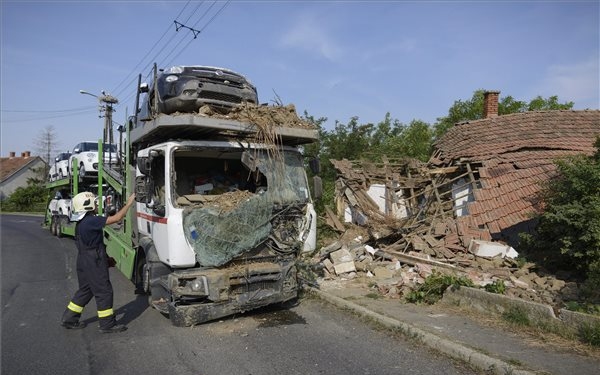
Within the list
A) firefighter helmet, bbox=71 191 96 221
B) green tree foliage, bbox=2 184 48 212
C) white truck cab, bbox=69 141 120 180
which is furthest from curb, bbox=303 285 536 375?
green tree foliage, bbox=2 184 48 212

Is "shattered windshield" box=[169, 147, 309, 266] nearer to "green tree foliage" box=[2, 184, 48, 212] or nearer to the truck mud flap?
the truck mud flap

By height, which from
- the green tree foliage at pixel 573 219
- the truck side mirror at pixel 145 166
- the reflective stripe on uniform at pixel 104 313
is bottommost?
the reflective stripe on uniform at pixel 104 313

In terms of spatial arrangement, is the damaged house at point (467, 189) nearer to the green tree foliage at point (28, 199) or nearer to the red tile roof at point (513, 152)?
the red tile roof at point (513, 152)

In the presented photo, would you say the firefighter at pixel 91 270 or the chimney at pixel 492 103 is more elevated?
the chimney at pixel 492 103

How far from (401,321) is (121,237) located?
17.5 ft

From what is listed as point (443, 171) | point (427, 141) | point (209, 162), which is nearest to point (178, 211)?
point (209, 162)

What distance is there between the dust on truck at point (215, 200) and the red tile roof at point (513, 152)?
6.11m

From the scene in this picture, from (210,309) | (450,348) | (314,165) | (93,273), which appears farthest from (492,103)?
(93,273)

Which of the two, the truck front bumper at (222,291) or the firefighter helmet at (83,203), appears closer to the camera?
the truck front bumper at (222,291)

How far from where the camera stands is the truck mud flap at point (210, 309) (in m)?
5.59

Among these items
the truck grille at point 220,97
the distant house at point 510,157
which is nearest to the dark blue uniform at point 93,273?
the truck grille at point 220,97

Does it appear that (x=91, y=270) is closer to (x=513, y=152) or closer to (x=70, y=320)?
(x=70, y=320)

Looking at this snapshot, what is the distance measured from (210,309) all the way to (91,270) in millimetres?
1688

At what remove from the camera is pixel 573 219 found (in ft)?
25.5
